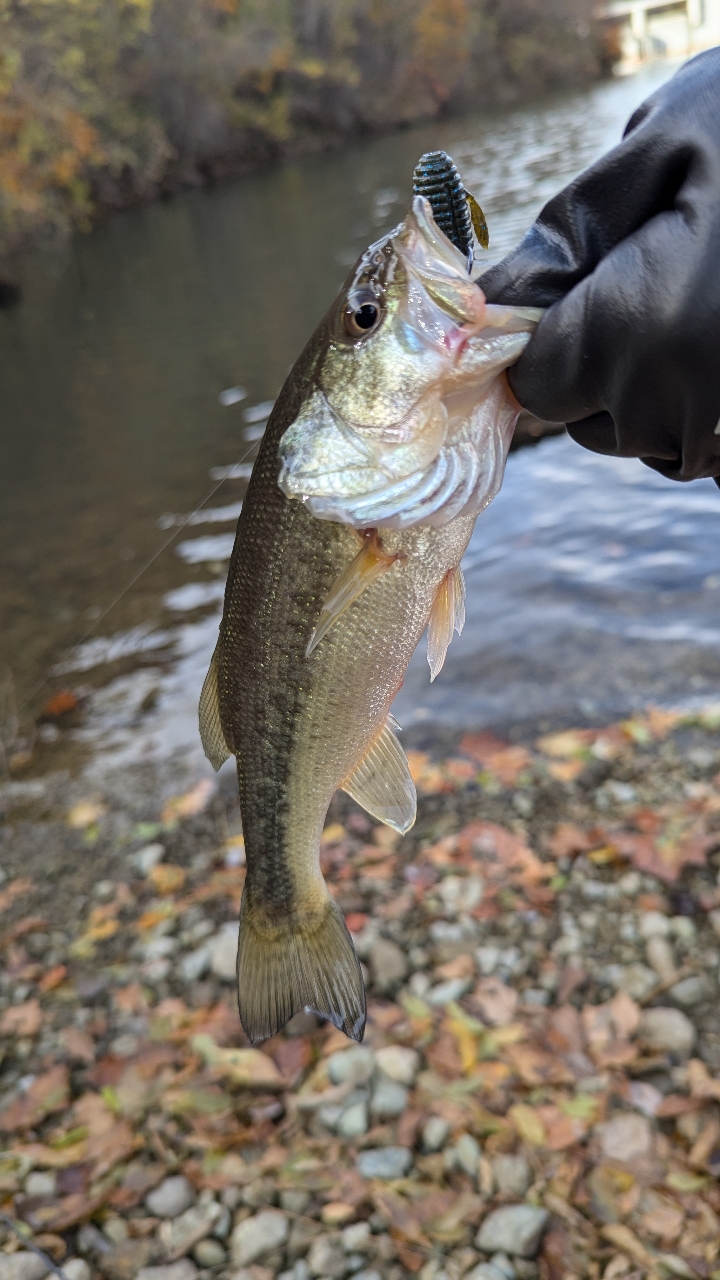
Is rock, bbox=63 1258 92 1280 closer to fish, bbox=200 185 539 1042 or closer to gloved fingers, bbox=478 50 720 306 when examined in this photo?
fish, bbox=200 185 539 1042

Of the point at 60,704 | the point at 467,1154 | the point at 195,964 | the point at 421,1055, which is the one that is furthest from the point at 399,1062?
the point at 60,704

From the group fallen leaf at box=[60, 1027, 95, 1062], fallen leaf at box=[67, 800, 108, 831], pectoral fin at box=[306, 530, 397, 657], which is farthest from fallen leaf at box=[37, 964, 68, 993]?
pectoral fin at box=[306, 530, 397, 657]

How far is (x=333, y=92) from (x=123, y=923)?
5575cm

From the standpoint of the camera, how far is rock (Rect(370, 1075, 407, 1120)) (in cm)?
307

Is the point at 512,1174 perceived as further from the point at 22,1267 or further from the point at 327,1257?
the point at 22,1267

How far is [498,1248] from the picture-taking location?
263cm

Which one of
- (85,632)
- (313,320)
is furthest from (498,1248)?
(313,320)

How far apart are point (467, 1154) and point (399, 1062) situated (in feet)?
1.31

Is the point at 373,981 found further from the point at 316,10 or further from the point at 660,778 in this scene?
the point at 316,10

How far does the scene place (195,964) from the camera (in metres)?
3.80

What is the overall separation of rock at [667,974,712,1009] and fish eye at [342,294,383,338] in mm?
2527

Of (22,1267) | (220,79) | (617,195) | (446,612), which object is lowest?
(22,1267)

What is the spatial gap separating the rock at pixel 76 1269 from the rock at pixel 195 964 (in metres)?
1.08

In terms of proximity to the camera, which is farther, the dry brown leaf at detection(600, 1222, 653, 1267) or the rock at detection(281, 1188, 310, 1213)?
the rock at detection(281, 1188, 310, 1213)
